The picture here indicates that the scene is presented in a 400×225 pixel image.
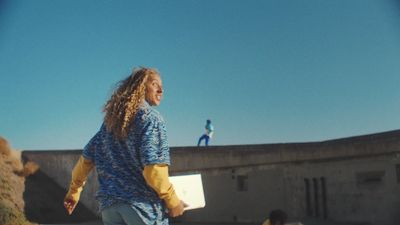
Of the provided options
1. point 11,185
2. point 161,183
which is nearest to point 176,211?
point 161,183

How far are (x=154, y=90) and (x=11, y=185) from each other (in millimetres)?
21081

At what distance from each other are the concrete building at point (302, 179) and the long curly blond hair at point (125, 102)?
379 inches

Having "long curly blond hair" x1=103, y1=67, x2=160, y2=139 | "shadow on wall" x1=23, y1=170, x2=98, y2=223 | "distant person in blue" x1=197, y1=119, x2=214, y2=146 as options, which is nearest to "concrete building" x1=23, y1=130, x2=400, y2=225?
"distant person in blue" x1=197, y1=119, x2=214, y2=146

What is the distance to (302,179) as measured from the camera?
46.1 feet

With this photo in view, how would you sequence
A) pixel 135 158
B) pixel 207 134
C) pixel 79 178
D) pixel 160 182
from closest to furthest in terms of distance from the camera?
pixel 160 182
pixel 135 158
pixel 79 178
pixel 207 134

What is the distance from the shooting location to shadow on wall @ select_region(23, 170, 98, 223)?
21359mm

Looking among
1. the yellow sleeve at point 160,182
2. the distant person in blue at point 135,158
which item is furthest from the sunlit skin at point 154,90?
the yellow sleeve at point 160,182

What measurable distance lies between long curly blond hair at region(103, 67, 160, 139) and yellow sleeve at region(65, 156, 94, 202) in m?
0.34

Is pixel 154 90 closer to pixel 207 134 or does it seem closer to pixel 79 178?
pixel 79 178

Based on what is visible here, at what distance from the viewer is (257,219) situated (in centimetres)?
1509

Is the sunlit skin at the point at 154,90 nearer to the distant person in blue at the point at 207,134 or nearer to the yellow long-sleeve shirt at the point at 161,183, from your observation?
the yellow long-sleeve shirt at the point at 161,183

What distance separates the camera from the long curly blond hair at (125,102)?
3064mm

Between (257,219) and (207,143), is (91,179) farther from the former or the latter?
(257,219)

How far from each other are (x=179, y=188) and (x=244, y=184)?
12624 mm
